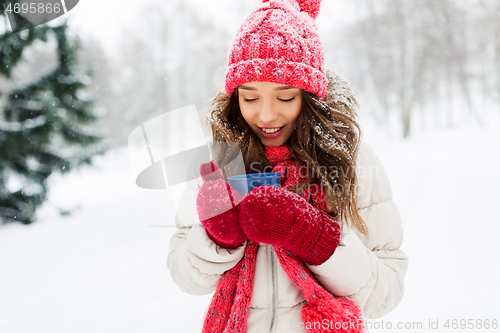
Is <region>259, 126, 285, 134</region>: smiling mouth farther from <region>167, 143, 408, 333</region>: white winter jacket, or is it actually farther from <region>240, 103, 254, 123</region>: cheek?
<region>167, 143, 408, 333</region>: white winter jacket

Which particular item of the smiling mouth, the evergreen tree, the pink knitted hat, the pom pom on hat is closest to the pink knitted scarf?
the smiling mouth

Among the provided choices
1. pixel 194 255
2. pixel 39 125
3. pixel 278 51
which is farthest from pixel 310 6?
pixel 39 125

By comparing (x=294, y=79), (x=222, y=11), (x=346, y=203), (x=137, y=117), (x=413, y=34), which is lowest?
(x=137, y=117)

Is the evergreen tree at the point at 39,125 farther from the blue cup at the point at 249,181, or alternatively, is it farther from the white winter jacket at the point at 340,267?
the blue cup at the point at 249,181

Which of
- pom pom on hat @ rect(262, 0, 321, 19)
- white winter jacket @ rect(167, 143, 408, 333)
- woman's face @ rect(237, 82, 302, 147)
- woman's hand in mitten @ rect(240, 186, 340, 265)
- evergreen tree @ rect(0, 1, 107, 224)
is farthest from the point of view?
evergreen tree @ rect(0, 1, 107, 224)

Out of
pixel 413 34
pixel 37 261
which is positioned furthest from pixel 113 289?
pixel 413 34

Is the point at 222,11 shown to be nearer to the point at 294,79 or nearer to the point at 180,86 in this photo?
the point at 180,86

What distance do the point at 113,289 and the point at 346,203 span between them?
2783 mm

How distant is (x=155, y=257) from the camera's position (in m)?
3.56

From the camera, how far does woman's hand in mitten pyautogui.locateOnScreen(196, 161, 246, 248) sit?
76 centimetres

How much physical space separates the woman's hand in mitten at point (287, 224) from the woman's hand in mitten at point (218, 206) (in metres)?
0.04

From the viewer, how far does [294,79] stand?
36.4 inches

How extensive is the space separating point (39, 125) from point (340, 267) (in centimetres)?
493

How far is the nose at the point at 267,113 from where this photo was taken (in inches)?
37.5
